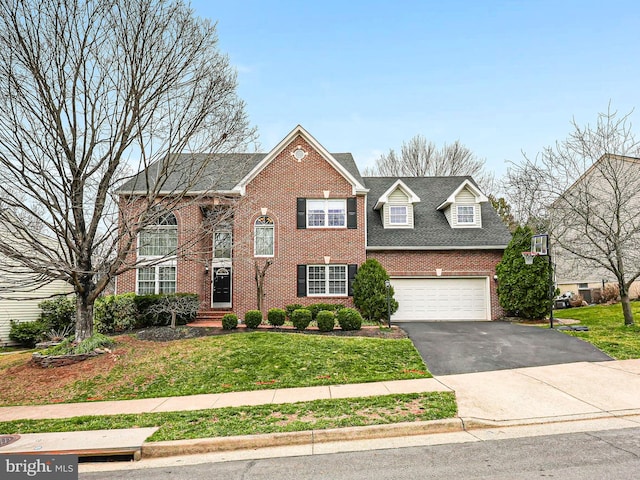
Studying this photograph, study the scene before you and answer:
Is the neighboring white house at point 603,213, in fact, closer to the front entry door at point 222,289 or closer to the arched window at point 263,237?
the arched window at point 263,237

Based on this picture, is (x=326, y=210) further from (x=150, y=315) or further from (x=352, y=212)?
(x=150, y=315)

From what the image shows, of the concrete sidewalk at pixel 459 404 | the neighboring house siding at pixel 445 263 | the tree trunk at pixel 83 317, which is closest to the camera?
the concrete sidewalk at pixel 459 404

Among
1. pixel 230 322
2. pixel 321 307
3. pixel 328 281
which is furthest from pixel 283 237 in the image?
pixel 230 322

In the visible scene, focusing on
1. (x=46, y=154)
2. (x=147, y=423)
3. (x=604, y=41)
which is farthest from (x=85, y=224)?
(x=604, y=41)

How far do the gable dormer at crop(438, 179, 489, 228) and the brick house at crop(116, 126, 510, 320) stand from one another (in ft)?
3.10

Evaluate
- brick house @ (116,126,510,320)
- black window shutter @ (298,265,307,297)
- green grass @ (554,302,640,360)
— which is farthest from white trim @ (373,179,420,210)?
green grass @ (554,302,640,360)

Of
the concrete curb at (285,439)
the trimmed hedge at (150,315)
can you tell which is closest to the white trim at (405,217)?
the trimmed hedge at (150,315)

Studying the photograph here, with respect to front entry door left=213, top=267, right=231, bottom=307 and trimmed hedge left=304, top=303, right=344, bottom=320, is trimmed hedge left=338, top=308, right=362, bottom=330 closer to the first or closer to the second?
trimmed hedge left=304, top=303, right=344, bottom=320

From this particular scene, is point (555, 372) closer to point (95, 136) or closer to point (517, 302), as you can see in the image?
point (517, 302)

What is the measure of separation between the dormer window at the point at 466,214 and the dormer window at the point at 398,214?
2537mm

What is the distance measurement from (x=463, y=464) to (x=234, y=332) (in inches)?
420

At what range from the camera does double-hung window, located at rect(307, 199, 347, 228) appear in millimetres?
18062

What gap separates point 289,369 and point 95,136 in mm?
8074

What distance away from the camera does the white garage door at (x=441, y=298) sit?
1800 cm
